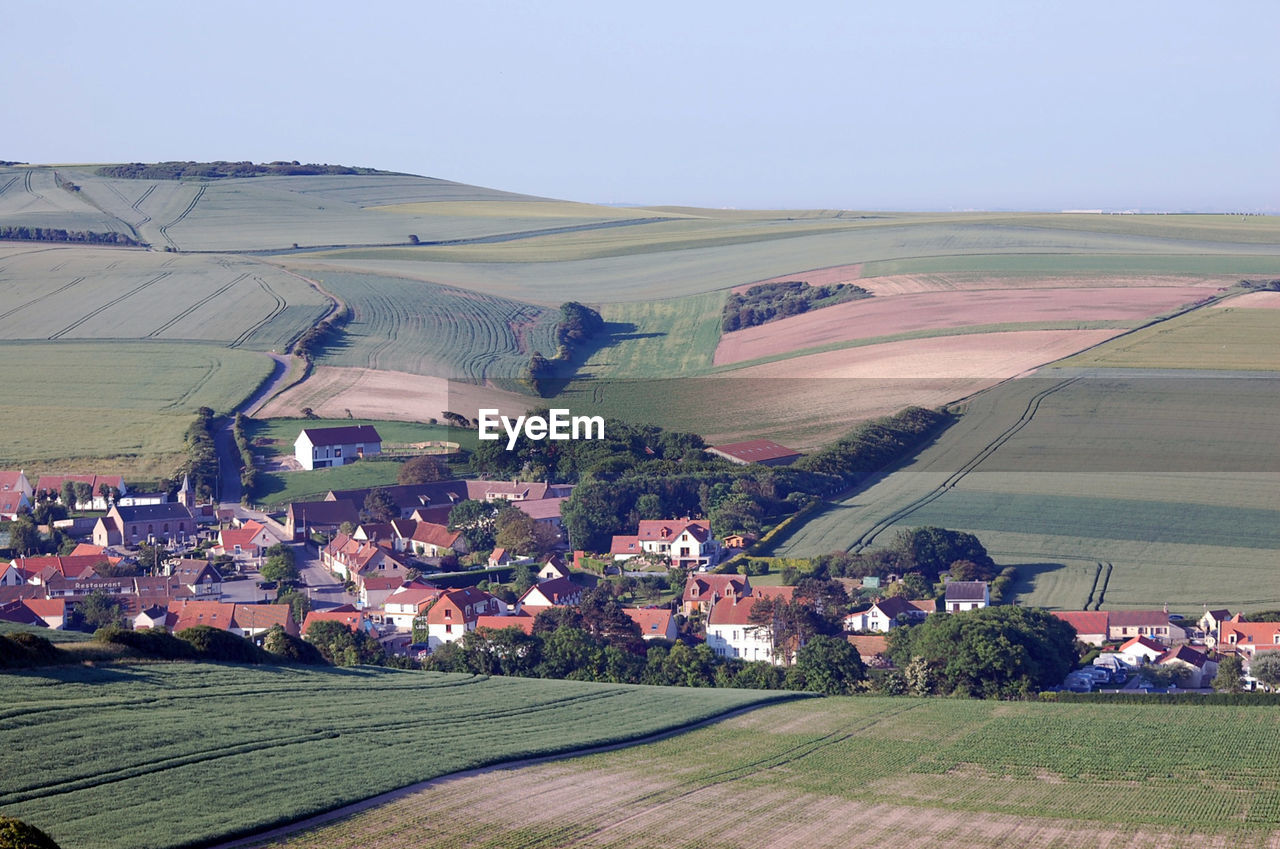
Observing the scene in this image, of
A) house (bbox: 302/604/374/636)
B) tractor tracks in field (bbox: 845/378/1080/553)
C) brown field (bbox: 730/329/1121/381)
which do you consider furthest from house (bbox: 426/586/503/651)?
brown field (bbox: 730/329/1121/381)

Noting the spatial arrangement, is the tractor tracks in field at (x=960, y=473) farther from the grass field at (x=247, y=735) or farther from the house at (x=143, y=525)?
the house at (x=143, y=525)

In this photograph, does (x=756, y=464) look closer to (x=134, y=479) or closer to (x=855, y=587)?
(x=855, y=587)

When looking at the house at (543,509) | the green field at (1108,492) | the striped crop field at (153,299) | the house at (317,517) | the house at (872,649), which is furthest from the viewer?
the striped crop field at (153,299)

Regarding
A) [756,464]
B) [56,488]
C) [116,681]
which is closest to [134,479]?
[56,488]

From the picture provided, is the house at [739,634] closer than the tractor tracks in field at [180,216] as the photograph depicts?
Yes

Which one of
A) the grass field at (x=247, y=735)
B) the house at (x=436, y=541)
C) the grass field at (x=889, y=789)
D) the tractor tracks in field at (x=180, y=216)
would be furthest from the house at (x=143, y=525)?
the tractor tracks in field at (x=180, y=216)

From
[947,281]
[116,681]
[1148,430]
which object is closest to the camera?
[116,681]
